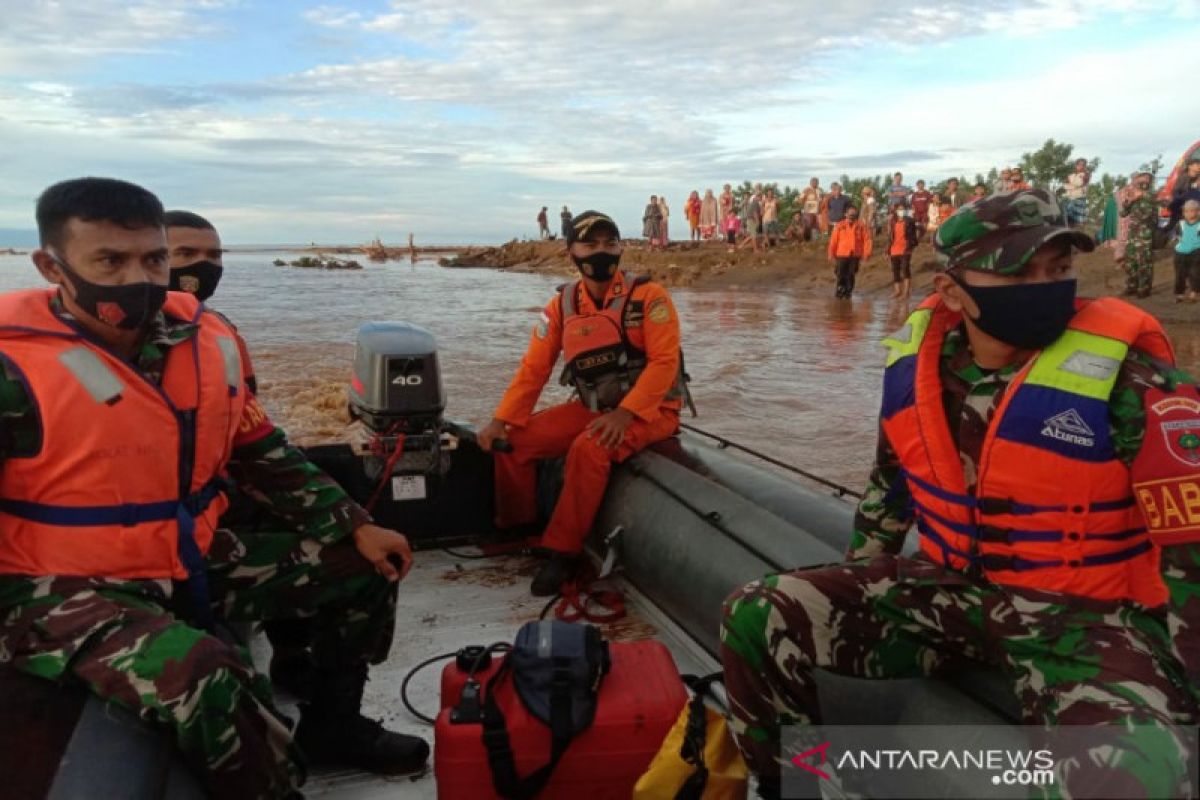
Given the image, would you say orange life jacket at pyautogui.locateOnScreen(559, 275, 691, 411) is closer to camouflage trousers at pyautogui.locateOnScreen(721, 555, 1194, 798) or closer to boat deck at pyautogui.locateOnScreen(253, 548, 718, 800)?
boat deck at pyautogui.locateOnScreen(253, 548, 718, 800)

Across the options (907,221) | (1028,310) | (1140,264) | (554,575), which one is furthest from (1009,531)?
(907,221)

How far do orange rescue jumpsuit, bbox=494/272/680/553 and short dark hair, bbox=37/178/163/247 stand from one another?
1.98 metres

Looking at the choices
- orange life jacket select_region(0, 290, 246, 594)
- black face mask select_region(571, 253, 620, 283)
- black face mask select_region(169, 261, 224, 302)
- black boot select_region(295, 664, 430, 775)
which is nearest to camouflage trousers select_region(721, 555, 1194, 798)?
black boot select_region(295, 664, 430, 775)

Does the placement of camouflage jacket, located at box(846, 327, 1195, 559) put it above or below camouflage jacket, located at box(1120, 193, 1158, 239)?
below

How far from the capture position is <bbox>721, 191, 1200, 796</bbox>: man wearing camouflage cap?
1687 mm

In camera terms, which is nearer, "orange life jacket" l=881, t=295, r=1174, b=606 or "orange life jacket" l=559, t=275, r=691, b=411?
"orange life jacket" l=881, t=295, r=1174, b=606

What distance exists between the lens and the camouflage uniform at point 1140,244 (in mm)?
12062

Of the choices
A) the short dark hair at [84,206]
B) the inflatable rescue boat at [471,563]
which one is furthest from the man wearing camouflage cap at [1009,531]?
the short dark hair at [84,206]

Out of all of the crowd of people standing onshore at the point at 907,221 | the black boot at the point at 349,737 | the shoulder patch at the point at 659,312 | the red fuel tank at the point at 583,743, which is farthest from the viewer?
the crowd of people standing onshore at the point at 907,221

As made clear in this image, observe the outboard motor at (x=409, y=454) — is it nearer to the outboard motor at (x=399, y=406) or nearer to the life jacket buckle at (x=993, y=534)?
the outboard motor at (x=399, y=406)

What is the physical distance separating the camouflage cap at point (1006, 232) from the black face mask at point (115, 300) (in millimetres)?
1648

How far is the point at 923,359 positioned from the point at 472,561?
2.29 meters

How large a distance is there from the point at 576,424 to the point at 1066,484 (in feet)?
7.70

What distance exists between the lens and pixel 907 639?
194cm
